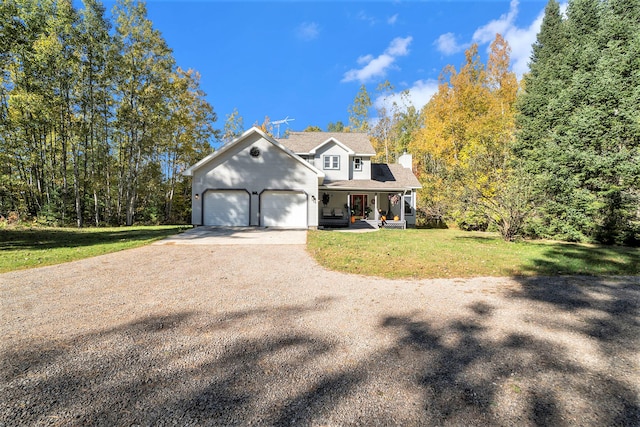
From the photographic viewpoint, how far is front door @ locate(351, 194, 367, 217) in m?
21.2

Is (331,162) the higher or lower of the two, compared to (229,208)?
higher

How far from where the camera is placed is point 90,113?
62.0 feet

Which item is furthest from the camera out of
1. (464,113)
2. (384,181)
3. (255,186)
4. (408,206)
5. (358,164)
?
(408,206)

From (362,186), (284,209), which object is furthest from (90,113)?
(362,186)

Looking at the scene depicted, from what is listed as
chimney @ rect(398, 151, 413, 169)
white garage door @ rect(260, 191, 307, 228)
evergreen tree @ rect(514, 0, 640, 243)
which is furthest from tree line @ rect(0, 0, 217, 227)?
evergreen tree @ rect(514, 0, 640, 243)

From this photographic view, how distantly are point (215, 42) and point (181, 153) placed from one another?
10.2m

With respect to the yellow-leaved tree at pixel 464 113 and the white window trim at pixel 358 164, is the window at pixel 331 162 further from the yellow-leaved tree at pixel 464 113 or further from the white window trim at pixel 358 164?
the yellow-leaved tree at pixel 464 113

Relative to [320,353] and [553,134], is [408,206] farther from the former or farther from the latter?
[320,353]

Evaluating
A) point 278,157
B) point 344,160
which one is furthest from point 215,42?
point 344,160

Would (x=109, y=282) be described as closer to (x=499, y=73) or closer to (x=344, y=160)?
(x=344, y=160)

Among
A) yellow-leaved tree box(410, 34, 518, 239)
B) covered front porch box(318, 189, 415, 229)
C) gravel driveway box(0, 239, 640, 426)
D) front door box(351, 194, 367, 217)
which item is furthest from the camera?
front door box(351, 194, 367, 217)

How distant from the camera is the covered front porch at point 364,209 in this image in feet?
63.1

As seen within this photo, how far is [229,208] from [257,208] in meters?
1.64

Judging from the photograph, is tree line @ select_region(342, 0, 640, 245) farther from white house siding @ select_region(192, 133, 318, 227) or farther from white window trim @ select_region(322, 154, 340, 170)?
white house siding @ select_region(192, 133, 318, 227)
